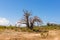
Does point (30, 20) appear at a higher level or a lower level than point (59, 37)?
higher

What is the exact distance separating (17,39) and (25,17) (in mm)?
22525

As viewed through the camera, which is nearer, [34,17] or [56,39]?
[56,39]

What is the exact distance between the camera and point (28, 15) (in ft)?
118

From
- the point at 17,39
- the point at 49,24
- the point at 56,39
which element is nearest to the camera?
the point at 56,39

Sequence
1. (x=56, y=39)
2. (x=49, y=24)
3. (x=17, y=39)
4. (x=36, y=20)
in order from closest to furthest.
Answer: (x=56, y=39)
(x=17, y=39)
(x=36, y=20)
(x=49, y=24)

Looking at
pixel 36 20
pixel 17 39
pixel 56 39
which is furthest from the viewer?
pixel 36 20

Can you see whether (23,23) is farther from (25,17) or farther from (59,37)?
(59,37)

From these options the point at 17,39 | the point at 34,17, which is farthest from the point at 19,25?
the point at 17,39

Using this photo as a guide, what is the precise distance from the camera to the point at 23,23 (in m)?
35.9

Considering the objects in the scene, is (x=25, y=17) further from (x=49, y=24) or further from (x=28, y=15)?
(x=49, y=24)

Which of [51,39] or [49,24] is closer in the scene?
[51,39]

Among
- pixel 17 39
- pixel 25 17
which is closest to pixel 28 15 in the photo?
pixel 25 17

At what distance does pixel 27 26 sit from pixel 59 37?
24.0 metres

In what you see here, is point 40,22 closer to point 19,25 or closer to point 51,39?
point 19,25
